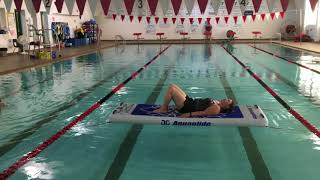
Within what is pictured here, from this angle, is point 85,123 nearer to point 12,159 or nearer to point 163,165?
point 12,159

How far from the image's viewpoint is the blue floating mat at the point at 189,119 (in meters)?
4.16

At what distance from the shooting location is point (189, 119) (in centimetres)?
421

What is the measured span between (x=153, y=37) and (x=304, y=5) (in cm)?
1044

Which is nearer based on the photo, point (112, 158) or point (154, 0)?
point (112, 158)

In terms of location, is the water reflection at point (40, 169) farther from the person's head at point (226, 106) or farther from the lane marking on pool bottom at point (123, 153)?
the person's head at point (226, 106)

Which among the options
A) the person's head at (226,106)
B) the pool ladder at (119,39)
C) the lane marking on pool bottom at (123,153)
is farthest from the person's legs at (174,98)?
the pool ladder at (119,39)

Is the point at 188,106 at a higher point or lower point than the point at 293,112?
higher

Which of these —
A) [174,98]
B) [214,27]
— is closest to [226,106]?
[174,98]

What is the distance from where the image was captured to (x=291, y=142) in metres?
3.98

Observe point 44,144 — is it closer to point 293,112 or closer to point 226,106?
point 226,106

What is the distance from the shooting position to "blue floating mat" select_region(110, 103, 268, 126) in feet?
13.7

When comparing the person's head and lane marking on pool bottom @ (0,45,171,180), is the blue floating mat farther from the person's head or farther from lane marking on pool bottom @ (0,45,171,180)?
lane marking on pool bottom @ (0,45,171,180)

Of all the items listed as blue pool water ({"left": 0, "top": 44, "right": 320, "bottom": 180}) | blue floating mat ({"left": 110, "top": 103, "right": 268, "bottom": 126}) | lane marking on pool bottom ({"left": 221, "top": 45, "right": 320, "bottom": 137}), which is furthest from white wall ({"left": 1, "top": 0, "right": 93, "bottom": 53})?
blue floating mat ({"left": 110, "top": 103, "right": 268, "bottom": 126})

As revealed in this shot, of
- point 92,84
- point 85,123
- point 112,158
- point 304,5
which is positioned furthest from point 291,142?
point 304,5
